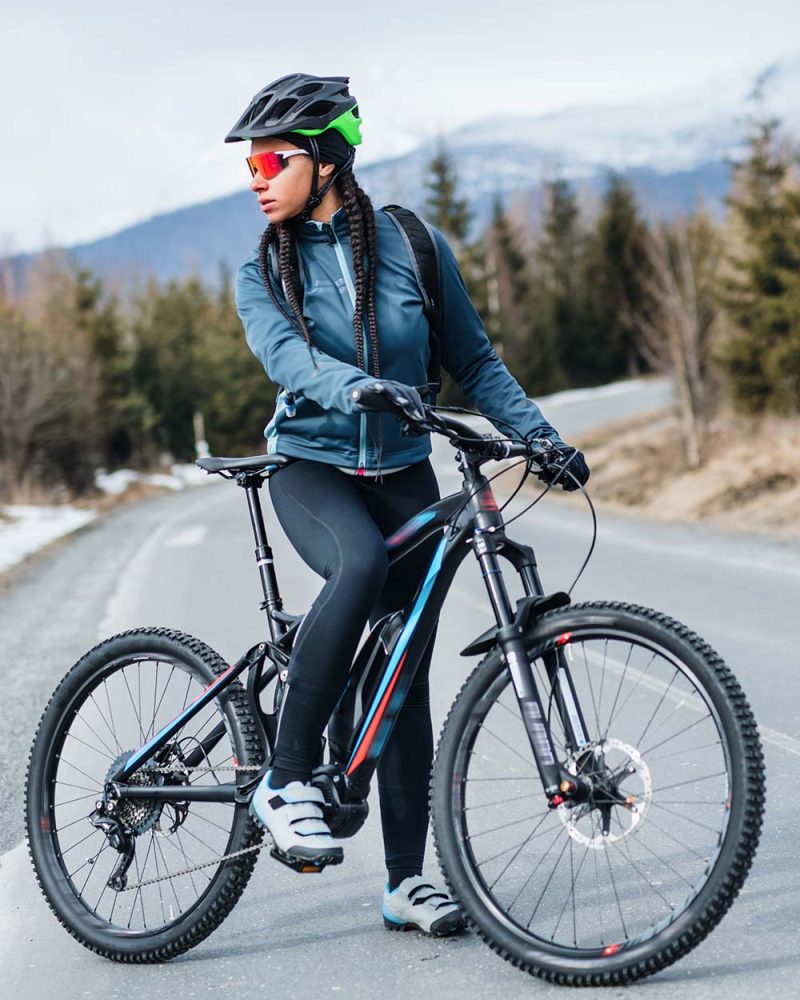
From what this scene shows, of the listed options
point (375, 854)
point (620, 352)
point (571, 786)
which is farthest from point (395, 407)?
point (620, 352)

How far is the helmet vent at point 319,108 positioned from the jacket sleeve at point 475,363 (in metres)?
0.41

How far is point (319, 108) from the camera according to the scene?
124 inches

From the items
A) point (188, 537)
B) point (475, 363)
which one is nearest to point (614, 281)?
point (188, 537)

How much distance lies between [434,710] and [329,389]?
3.68 meters

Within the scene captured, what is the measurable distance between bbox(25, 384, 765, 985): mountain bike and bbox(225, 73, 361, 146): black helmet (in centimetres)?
75

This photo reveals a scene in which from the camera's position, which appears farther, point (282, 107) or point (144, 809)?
point (144, 809)

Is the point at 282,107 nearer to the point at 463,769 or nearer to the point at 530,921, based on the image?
the point at 463,769

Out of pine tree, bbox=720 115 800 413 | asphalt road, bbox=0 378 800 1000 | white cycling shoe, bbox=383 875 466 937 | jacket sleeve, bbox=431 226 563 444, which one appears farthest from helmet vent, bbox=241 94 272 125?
pine tree, bbox=720 115 800 413

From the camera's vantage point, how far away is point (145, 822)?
3537 millimetres

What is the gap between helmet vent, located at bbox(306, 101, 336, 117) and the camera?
3132 millimetres

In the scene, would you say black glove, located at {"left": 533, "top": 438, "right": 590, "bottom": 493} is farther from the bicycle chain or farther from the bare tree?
the bare tree

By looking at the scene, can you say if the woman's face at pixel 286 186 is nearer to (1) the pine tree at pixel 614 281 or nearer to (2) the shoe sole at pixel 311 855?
(2) the shoe sole at pixel 311 855

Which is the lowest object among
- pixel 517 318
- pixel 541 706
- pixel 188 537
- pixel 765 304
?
pixel 517 318

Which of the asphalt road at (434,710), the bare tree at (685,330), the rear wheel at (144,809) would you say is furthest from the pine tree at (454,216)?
the rear wheel at (144,809)
